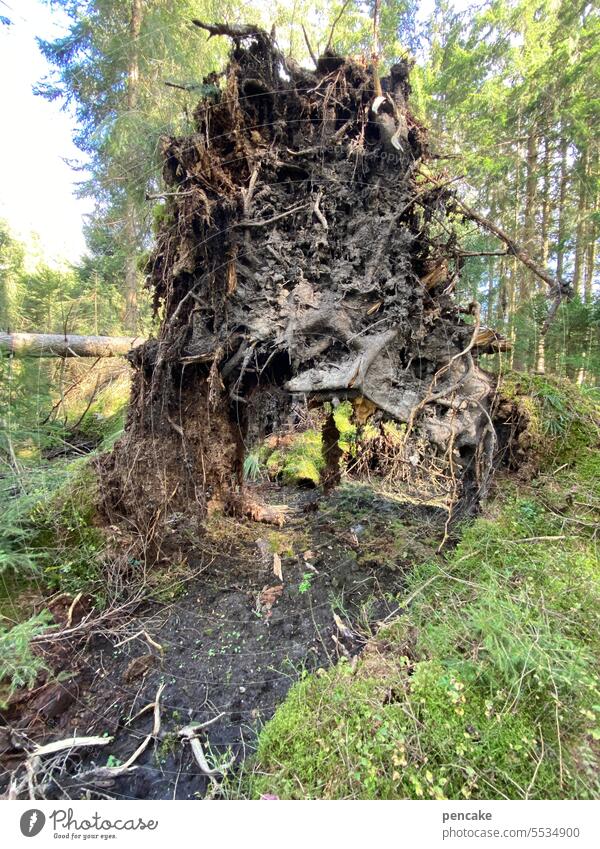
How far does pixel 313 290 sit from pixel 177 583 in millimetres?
3041

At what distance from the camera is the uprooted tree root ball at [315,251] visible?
2.93 m

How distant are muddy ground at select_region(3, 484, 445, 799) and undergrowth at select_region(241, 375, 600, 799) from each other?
13.4 inches

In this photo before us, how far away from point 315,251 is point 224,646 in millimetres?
3392

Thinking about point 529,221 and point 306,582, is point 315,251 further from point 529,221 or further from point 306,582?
point 529,221

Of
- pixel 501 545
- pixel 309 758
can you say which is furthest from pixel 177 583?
pixel 501 545

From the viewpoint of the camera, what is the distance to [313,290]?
121 inches

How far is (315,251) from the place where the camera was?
3.08 m

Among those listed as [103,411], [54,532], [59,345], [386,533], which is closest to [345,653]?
[386,533]

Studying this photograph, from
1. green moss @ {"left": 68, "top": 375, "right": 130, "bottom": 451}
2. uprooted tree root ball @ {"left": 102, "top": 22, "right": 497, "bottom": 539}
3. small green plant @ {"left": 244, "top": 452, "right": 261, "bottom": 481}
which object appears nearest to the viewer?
uprooted tree root ball @ {"left": 102, "top": 22, "right": 497, "bottom": 539}

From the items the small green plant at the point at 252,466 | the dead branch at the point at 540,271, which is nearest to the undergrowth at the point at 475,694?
the dead branch at the point at 540,271

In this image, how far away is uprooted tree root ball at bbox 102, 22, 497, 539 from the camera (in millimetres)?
2934

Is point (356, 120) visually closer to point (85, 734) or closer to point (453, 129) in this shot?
point (85, 734)

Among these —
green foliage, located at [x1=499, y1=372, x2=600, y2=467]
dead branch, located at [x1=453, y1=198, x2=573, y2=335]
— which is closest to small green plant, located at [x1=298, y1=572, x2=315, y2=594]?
green foliage, located at [x1=499, y1=372, x2=600, y2=467]

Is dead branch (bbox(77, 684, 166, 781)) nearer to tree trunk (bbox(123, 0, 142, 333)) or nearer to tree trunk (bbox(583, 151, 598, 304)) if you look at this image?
tree trunk (bbox(123, 0, 142, 333))
